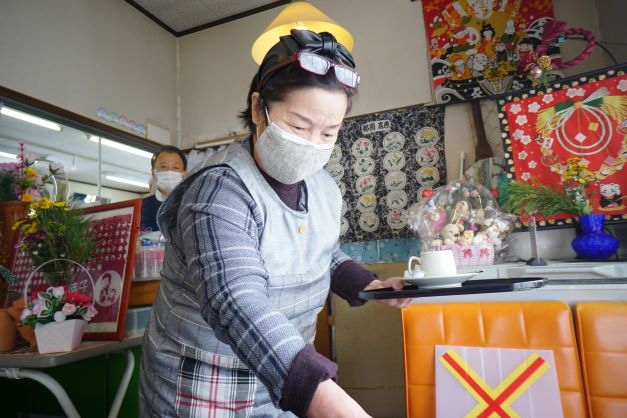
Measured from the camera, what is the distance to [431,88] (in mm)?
2770

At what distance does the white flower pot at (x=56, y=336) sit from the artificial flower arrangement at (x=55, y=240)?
234 mm

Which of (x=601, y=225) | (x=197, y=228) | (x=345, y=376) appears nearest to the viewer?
(x=197, y=228)

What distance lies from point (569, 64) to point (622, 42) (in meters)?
0.29

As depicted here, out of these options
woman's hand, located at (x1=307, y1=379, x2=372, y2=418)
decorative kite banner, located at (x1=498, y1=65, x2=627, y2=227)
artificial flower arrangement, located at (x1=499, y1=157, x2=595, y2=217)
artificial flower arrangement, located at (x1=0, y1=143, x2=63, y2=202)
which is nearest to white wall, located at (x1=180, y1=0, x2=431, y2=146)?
decorative kite banner, located at (x1=498, y1=65, x2=627, y2=227)

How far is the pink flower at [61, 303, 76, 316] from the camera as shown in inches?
49.1

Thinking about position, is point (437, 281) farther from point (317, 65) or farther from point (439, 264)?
point (317, 65)

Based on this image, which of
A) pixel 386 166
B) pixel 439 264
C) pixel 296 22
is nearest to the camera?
pixel 439 264

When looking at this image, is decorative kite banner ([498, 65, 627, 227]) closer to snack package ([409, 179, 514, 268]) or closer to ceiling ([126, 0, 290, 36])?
snack package ([409, 179, 514, 268])

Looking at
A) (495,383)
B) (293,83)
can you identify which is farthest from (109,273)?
(495,383)

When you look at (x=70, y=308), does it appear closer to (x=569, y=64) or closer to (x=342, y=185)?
(x=342, y=185)

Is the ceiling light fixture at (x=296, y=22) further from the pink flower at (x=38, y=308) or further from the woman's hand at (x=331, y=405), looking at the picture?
the woman's hand at (x=331, y=405)

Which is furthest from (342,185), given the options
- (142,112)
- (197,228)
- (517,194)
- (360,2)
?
(197,228)

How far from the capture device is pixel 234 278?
0.54 m

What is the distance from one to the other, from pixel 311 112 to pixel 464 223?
160 cm
